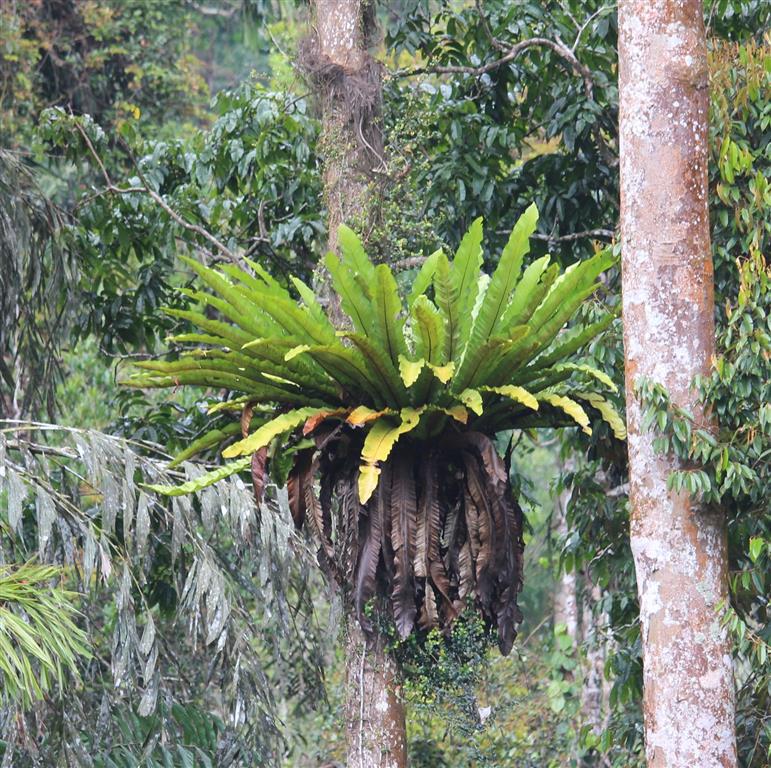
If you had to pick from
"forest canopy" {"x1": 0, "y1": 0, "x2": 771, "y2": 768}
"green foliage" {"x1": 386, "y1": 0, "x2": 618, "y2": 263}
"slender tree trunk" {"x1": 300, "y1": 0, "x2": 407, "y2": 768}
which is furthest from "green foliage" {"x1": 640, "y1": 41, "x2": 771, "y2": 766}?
"slender tree trunk" {"x1": 300, "y1": 0, "x2": 407, "y2": 768}

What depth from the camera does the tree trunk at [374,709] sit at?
481 cm

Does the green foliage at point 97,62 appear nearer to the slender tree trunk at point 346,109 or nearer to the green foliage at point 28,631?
the slender tree trunk at point 346,109

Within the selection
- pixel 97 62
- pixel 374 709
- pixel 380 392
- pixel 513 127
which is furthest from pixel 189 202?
pixel 97 62

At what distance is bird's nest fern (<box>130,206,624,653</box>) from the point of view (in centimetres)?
426

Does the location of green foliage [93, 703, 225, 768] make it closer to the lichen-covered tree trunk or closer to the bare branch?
the lichen-covered tree trunk

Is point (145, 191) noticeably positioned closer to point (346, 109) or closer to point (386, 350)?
point (346, 109)

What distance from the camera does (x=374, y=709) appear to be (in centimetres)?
482

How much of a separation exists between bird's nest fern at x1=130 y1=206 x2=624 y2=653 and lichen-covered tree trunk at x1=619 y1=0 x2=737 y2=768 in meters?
0.20

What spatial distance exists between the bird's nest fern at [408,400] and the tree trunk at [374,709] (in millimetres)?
243

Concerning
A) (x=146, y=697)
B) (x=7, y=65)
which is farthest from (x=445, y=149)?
(x=7, y=65)

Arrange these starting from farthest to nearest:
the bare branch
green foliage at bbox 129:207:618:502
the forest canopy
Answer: the bare branch, the forest canopy, green foliage at bbox 129:207:618:502

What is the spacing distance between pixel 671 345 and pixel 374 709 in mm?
1776

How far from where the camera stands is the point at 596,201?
262 inches

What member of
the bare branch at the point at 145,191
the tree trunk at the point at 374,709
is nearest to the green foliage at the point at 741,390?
the tree trunk at the point at 374,709
